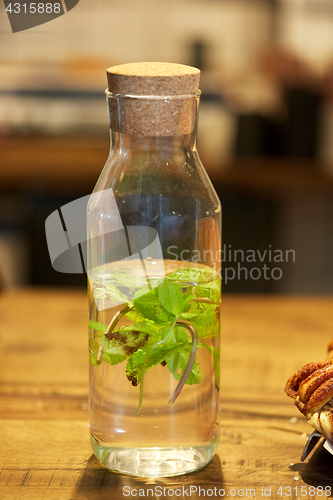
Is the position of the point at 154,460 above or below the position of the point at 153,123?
below

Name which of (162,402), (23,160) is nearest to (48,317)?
(162,402)

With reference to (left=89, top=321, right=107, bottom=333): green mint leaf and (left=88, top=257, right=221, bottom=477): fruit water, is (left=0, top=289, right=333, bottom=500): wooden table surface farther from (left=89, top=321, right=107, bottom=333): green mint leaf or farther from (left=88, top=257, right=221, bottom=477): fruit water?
(left=89, top=321, right=107, bottom=333): green mint leaf

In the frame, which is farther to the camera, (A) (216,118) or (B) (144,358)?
(A) (216,118)

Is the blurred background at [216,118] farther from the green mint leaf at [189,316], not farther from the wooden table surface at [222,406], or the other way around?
the green mint leaf at [189,316]

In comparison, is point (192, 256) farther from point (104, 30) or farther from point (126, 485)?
point (104, 30)

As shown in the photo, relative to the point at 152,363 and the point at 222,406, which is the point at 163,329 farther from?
the point at 222,406

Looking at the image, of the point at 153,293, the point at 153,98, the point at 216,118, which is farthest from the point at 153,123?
the point at 216,118

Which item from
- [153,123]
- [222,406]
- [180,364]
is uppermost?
[153,123]

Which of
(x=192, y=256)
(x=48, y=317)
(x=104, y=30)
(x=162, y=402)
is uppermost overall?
(x=104, y=30)
